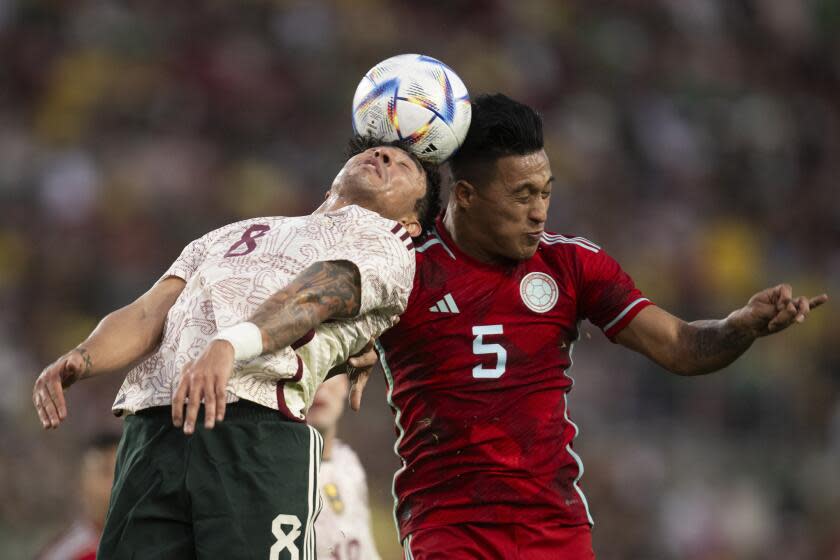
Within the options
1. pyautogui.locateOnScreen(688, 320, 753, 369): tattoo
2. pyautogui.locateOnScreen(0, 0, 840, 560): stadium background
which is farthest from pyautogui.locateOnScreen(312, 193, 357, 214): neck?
pyautogui.locateOnScreen(0, 0, 840, 560): stadium background

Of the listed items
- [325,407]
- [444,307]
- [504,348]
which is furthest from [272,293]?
[325,407]

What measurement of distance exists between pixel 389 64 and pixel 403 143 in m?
0.39

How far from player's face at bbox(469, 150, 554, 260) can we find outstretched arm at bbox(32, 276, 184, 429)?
1.17 metres

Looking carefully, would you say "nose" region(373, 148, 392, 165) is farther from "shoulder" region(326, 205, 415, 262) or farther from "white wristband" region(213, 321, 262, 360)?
"white wristband" region(213, 321, 262, 360)

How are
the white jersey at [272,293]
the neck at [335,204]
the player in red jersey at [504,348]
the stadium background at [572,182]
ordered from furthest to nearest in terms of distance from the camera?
the stadium background at [572,182] < the player in red jersey at [504,348] < the neck at [335,204] < the white jersey at [272,293]

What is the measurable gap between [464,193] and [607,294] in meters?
0.64

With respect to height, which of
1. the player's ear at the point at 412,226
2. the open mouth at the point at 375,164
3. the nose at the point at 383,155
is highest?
the nose at the point at 383,155

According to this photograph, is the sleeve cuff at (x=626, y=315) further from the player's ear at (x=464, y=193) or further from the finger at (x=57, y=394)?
the finger at (x=57, y=394)

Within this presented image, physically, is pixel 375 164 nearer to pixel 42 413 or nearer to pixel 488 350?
pixel 488 350

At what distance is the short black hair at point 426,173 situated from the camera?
4309 mm

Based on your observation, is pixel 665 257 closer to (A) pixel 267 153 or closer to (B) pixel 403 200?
(A) pixel 267 153

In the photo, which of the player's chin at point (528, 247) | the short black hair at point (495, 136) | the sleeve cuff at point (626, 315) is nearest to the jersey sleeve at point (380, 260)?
the player's chin at point (528, 247)

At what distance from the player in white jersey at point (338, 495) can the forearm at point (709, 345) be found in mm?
1512

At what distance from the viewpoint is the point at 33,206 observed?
10359mm
